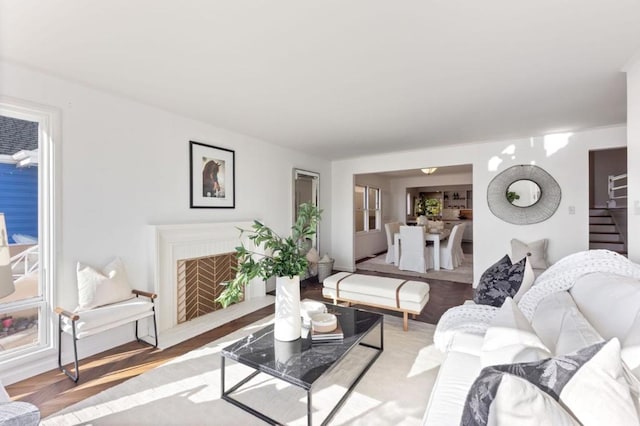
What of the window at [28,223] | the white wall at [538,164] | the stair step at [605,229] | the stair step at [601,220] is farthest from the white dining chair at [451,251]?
the window at [28,223]

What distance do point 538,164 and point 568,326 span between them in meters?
3.90

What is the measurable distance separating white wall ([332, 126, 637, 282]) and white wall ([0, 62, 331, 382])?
3.78 m

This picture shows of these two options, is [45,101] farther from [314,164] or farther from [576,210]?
[576,210]

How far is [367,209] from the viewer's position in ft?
25.4

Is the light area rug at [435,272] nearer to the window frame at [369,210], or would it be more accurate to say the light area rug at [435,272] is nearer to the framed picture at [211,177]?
the window frame at [369,210]

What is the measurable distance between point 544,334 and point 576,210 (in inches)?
146

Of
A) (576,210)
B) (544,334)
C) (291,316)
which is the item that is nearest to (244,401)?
(291,316)

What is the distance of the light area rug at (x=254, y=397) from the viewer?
174cm

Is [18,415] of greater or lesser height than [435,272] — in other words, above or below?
above

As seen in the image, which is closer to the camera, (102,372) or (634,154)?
(634,154)

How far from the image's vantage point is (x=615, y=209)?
5344 mm

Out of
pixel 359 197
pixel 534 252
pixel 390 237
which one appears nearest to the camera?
pixel 534 252

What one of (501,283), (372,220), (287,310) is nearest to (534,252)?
(501,283)

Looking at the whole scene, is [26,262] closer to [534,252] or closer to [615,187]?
[534,252]
